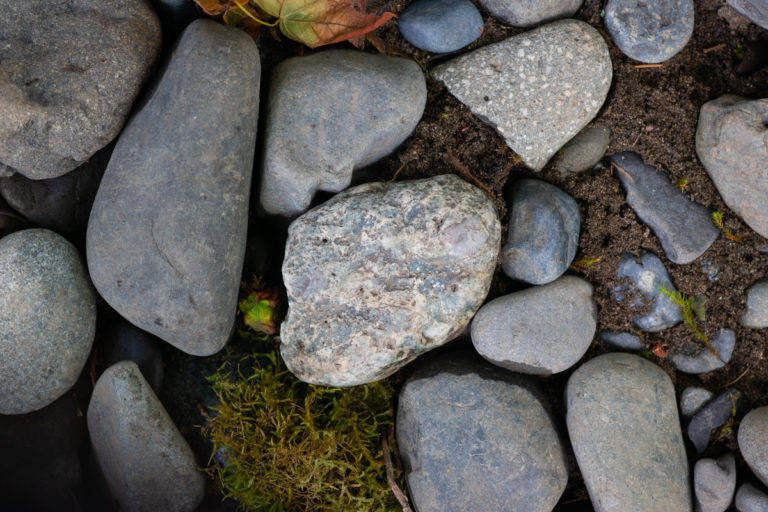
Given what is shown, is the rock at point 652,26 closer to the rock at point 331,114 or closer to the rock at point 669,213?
the rock at point 669,213

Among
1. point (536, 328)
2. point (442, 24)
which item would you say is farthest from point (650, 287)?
point (442, 24)

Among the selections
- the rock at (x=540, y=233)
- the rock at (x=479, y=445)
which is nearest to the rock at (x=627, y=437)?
the rock at (x=479, y=445)

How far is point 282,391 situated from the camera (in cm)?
295

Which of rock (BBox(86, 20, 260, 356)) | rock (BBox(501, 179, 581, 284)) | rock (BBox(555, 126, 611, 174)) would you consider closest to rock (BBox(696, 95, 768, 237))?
rock (BBox(555, 126, 611, 174))

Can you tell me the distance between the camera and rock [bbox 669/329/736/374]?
293 cm

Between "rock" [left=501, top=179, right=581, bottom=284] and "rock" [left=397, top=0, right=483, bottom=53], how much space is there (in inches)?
30.6

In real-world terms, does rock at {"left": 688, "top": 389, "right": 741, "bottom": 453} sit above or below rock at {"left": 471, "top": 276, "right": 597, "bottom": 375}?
below

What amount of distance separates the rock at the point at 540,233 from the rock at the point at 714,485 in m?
1.15

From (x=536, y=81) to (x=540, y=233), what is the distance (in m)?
0.73

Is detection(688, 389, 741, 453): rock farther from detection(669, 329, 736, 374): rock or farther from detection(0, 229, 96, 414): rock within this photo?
detection(0, 229, 96, 414): rock

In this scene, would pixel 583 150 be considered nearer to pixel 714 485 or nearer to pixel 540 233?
pixel 540 233

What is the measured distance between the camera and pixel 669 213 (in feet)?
9.37

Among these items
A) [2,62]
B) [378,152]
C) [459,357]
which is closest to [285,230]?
[378,152]

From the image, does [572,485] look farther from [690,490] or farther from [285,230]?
[285,230]
